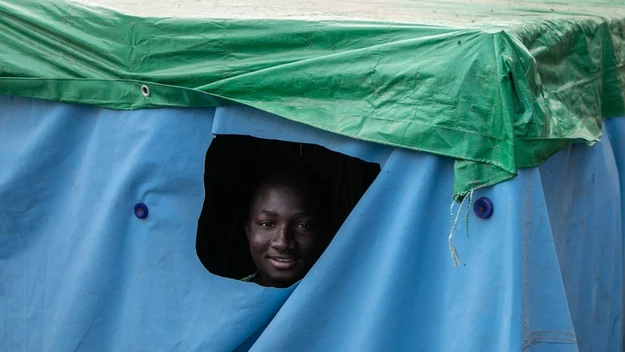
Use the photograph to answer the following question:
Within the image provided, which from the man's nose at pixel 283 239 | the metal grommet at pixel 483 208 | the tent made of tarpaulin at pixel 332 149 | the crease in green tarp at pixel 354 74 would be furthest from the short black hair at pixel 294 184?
the metal grommet at pixel 483 208

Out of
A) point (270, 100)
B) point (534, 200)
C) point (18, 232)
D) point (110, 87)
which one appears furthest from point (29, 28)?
point (534, 200)

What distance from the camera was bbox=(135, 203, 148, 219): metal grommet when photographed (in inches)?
125

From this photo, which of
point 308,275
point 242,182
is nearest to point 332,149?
point 308,275

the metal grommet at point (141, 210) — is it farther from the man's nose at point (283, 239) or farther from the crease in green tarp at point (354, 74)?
the man's nose at point (283, 239)

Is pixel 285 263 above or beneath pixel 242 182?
beneath

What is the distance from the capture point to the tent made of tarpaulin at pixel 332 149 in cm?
259

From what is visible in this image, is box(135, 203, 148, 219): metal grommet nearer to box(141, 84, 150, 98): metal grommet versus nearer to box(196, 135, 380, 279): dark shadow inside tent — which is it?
box(141, 84, 150, 98): metal grommet

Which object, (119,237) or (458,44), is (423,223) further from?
(119,237)

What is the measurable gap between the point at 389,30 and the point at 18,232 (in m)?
1.62

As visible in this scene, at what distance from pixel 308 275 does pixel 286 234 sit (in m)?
0.55

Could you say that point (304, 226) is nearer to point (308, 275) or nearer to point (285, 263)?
point (285, 263)

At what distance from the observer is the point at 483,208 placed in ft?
8.46

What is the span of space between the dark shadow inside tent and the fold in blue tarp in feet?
2.25

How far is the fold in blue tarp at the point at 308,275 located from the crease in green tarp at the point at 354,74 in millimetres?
75
